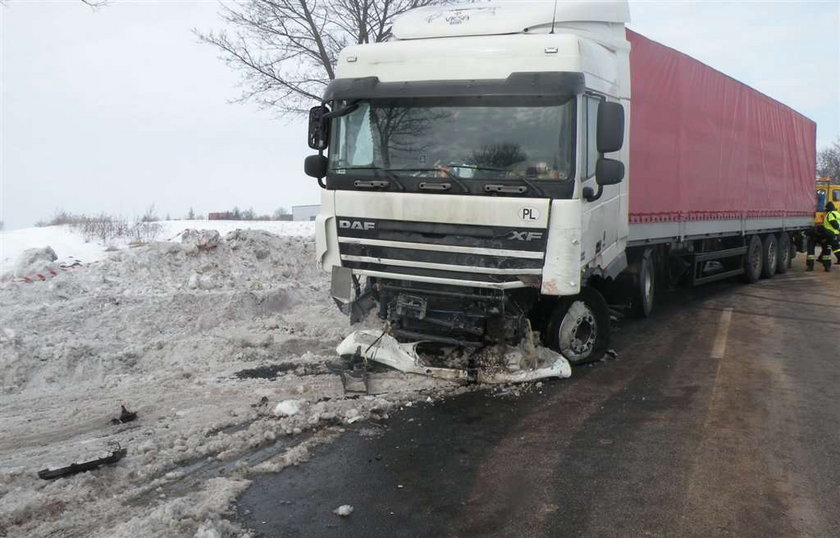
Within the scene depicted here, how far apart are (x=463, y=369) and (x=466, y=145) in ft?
7.33

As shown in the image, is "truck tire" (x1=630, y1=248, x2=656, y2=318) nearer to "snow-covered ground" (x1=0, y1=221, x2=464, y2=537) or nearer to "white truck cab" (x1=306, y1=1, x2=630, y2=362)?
"white truck cab" (x1=306, y1=1, x2=630, y2=362)

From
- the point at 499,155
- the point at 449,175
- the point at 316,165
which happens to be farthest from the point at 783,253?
the point at 316,165

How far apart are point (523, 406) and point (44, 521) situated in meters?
3.93

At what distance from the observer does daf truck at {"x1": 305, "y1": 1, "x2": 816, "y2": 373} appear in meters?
6.39

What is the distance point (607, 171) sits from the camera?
664cm

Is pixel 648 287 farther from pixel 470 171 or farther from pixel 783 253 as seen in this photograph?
pixel 783 253

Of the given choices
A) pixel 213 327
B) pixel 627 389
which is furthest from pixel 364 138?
pixel 213 327

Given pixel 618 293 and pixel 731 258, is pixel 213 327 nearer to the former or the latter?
pixel 618 293

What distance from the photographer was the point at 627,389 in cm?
695

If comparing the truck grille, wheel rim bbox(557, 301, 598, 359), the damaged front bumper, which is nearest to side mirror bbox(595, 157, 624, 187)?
the truck grille


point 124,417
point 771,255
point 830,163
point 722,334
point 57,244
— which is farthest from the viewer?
point 830,163

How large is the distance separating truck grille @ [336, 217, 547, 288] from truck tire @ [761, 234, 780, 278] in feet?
41.1

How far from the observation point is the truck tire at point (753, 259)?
1564 centimetres

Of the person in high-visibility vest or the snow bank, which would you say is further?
the person in high-visibility vest
